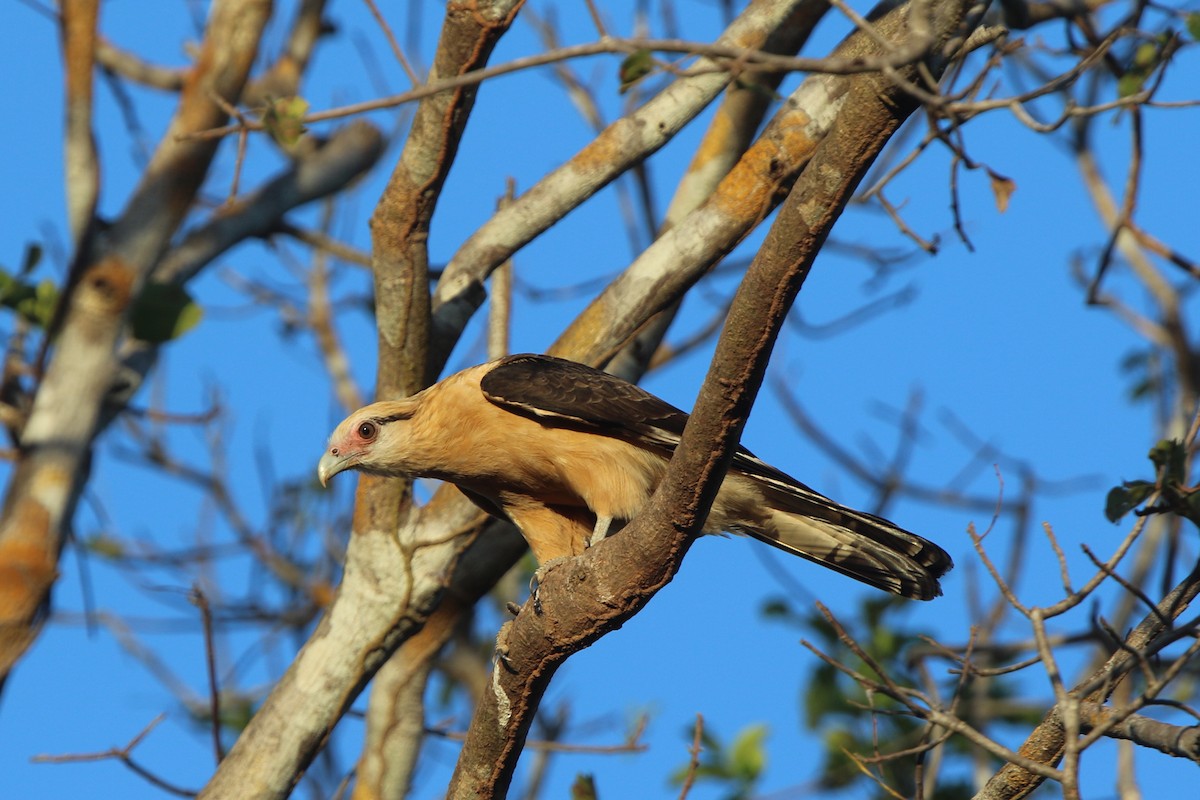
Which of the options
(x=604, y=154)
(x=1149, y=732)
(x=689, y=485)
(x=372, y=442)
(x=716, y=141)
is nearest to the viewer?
(x=1149, y=732)

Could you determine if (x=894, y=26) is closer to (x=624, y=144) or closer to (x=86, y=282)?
(x=624, y=144)

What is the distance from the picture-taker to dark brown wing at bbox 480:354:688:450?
5570mm

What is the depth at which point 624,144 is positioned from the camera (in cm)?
653

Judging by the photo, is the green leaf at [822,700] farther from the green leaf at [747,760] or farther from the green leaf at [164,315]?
the green leaf at [164,315]

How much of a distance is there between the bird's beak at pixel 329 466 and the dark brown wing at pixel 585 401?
850 millimetres

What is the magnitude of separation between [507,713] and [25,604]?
352 centimetres

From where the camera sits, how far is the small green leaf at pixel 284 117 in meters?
4.89

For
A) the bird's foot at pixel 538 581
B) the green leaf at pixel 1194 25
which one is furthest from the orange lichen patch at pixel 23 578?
the green leaf at pixel 1194 25

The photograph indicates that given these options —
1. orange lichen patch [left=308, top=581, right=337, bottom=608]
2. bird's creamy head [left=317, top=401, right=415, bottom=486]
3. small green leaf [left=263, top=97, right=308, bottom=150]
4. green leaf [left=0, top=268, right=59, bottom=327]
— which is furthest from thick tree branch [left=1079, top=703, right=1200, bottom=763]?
orange lichen patch [left=308, top=581, right=337, bottom=608]

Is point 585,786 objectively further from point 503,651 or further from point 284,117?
point 284,117

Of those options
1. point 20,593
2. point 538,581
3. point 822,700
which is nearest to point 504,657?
point 538,581

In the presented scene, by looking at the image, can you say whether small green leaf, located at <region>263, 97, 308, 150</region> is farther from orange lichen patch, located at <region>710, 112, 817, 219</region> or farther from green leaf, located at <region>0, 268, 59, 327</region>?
A: green leaf, located at <region>0, 268, 59, 327</region>

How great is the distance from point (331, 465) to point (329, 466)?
1 centimetres

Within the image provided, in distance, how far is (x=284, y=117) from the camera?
4910 mm
